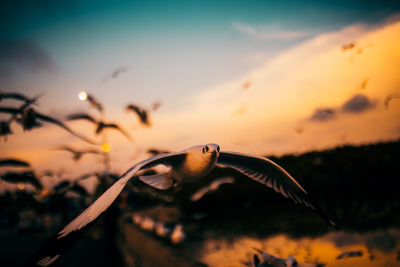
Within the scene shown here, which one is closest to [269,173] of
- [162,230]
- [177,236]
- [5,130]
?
[5,130]

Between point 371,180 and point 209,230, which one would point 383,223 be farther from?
point 209,230

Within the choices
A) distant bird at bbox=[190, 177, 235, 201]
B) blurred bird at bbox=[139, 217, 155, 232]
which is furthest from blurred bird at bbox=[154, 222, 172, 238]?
distant bird at bbox=[190, 177, 235, 201]

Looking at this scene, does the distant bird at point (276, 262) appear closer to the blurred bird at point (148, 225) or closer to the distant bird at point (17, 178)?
the distant bird at point (17, 178)

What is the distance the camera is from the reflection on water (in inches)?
188

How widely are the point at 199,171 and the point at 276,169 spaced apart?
1.16 metres

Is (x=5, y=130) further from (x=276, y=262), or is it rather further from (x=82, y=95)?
(x=276, y=262)

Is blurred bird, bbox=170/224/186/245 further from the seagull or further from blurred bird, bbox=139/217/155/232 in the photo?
A: the seagull

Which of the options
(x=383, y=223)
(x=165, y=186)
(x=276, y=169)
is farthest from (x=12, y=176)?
(x=383, y=223)

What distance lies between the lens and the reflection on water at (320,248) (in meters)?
4.77

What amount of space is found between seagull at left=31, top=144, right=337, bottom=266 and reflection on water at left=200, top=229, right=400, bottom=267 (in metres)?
1.75

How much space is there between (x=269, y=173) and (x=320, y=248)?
4.08 meters

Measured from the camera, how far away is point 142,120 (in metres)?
4.35

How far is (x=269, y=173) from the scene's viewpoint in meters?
3.35

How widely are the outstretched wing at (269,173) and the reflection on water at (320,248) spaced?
1.70 meters
